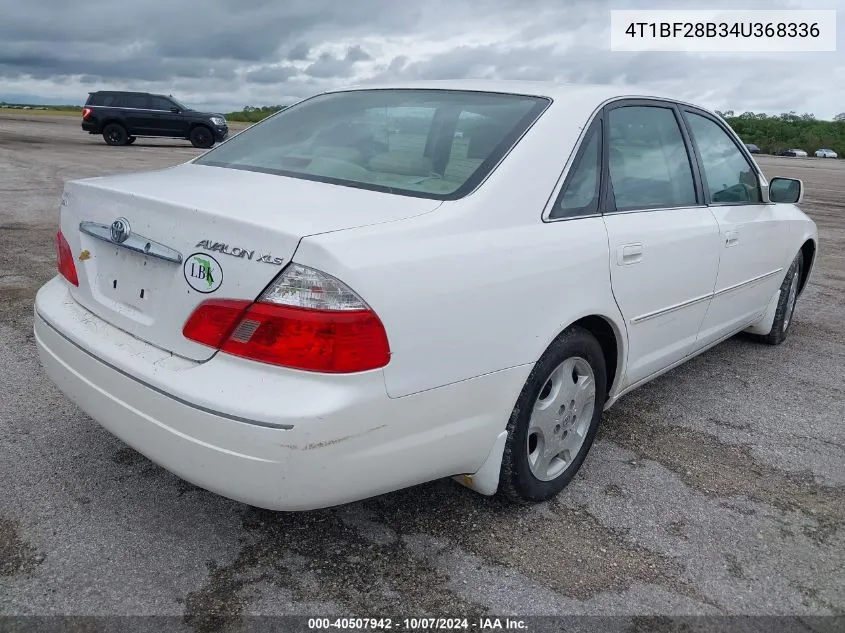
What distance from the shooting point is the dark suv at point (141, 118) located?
21.7m

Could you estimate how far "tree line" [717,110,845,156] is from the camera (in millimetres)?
64688

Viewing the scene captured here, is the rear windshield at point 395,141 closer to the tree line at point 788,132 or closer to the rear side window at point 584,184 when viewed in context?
the rear side window at point 584,184

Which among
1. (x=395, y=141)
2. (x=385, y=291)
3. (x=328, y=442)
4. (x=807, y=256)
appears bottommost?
(x=328, y=442)

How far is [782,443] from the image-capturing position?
11.2ft

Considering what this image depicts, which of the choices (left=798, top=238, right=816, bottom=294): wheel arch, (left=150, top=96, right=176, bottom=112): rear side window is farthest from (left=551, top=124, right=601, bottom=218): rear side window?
(left=150, top=96, right=176, bottom=112): rear side window

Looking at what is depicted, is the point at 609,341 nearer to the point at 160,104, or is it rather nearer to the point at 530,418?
the point at 530,418

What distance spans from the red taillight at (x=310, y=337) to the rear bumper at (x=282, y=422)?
4cm

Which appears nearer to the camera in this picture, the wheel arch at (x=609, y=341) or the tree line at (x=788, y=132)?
the wheel arch at (x=609, y=341)

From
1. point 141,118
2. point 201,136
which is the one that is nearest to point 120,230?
point 201,136

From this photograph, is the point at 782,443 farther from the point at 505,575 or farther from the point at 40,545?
the point at 40,545

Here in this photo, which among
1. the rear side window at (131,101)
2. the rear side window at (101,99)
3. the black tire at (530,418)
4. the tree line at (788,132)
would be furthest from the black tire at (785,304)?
the tree line at (788,132)

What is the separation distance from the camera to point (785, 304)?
4.78 meters

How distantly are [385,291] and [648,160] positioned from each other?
1791 mm

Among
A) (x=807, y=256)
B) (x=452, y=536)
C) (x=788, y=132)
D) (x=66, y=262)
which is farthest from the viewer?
(x=788, y=132)
